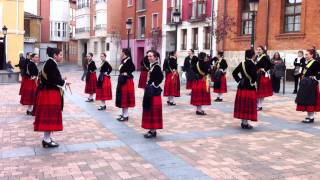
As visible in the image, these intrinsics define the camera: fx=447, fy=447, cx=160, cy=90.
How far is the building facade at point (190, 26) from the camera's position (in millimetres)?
31359

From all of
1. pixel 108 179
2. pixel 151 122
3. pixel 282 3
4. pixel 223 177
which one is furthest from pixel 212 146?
pixel 282 3

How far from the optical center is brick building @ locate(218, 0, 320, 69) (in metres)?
22.6

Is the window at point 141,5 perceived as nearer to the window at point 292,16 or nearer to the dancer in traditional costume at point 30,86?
the window at point 292,16

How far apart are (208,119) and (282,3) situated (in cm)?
1535

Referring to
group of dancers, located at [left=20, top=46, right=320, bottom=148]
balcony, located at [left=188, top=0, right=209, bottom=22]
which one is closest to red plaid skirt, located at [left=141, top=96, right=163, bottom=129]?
group of dancers, located at [left=20, top=46, right=320, bottom=148]

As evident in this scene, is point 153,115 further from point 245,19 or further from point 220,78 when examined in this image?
point 245,19

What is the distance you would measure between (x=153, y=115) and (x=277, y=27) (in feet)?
58.4

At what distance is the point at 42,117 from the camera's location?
307 inches

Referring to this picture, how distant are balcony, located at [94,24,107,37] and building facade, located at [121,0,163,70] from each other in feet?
7.60

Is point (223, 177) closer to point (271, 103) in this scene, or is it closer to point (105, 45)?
point (271, 103)

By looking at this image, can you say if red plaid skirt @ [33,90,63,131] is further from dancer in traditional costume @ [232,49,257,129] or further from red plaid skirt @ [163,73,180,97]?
red plaid skirt @ [163,73,180,97]

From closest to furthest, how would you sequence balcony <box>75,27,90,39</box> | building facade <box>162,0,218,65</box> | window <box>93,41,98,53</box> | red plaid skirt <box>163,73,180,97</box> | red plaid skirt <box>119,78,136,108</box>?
Answer: red plaid skirt <box>119,78,136,108</box>
red plaid skirt <box>163,73,180,97</box>
building facade <box>162,0,218,65</box>
window <box>93,41,98,53</box>
balcony <box>75,27,90,39</box>

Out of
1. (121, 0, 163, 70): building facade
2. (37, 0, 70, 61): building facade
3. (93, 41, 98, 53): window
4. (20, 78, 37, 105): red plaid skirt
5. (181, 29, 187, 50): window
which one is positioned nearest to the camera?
(20, 78, 37, 105): red plaid skirt

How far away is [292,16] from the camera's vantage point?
2409 cm
